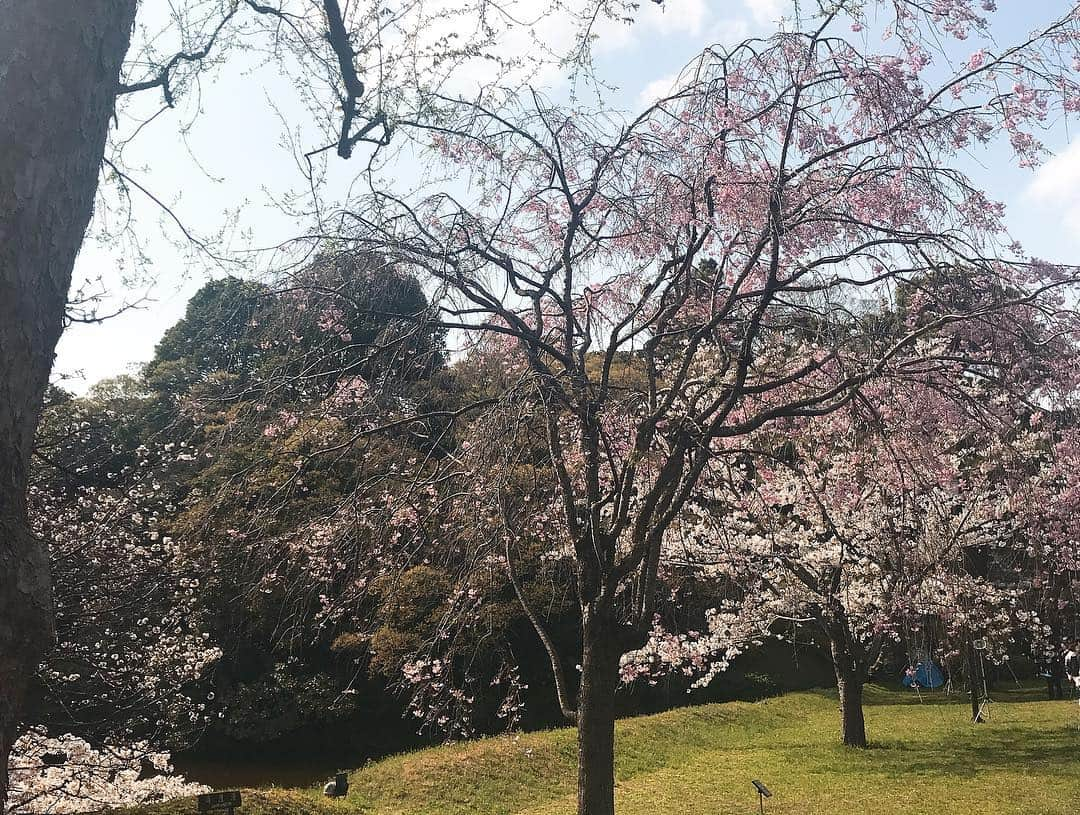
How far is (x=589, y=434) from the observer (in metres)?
4.47

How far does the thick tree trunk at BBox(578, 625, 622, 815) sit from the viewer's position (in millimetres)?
4725

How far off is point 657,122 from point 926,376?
7.59 feet

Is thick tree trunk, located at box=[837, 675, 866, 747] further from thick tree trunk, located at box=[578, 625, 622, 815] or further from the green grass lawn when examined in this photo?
thick tree trunk, located at box=[578, 625, 622, 815]

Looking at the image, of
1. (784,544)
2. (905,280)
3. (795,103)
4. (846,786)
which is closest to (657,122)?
(795,103)

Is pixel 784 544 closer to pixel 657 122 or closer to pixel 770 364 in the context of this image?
pixel 770 364

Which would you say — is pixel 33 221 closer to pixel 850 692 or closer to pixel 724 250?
pixel 724 250

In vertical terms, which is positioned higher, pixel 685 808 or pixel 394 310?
pixel 394 310

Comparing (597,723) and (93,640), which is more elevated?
(93,640)

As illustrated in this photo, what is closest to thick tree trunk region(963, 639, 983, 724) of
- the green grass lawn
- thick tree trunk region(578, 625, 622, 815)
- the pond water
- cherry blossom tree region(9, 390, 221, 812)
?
the green grass lawn

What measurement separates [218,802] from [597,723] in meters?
3.20

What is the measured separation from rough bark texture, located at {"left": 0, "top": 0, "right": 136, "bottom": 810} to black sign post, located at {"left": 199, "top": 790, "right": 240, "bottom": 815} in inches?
200

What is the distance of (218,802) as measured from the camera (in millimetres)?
5902

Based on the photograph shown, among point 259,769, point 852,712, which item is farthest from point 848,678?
point 259,769

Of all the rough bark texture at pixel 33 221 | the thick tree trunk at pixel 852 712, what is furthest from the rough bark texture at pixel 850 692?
the rough bark texture at pixel 33 221
